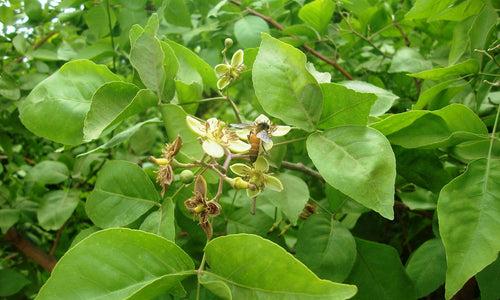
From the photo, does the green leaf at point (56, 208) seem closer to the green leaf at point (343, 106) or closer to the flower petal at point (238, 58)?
the flower petal at point (238, 58)

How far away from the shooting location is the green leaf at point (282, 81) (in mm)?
483

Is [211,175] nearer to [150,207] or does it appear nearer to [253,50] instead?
[150,207]

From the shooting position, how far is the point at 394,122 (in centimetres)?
50

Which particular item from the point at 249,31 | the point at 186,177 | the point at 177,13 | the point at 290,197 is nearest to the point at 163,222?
the point at 186,177

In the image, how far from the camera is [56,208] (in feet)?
2.90

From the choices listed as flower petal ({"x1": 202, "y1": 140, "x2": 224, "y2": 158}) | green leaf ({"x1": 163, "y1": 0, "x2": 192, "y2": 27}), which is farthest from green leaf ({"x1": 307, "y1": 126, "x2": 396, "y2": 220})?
green leaf ({"x1": 163, "y1": 0, "x2": 192, "y2": 27})

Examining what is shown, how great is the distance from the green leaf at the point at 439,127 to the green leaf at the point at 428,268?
0.62 feet

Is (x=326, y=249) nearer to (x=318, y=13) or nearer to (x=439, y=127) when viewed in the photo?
(x=439, y=127)

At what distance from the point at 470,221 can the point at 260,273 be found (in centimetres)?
25

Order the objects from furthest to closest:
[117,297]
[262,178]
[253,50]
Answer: [253,50] → [262,178] → [117,297]

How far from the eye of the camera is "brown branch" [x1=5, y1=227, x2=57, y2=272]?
97cm

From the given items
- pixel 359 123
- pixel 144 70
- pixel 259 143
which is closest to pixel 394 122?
pixel 359 123

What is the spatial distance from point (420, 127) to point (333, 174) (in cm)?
16

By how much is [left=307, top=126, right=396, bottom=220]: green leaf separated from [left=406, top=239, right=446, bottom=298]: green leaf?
0.26 m
